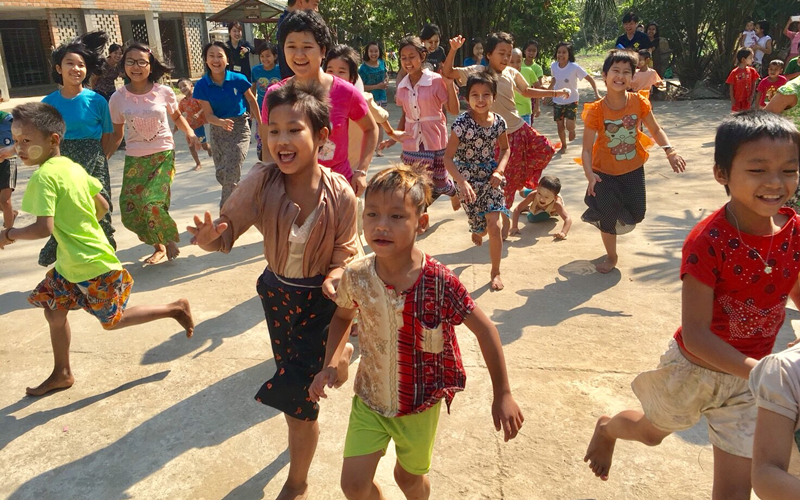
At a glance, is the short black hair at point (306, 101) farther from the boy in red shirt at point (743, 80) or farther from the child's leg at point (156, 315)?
the boy in red shirt at point (743, 80)

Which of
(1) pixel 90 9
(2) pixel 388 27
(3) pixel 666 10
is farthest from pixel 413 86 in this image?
(1) pixel 90 9

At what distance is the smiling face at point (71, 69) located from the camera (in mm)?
4961

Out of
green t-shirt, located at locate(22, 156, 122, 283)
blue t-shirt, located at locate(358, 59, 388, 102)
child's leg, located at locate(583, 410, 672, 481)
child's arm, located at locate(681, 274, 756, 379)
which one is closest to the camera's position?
child's arm, located at locate(681, 274, 756, 379)

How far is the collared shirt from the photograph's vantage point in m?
2.54

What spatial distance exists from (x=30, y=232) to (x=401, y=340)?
2014 millimetres

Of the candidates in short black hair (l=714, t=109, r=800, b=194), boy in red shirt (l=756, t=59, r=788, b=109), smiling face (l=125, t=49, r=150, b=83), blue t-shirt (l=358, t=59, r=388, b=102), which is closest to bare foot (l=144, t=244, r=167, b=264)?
→ smiling face (l=125, t=49, r=150, b=83)

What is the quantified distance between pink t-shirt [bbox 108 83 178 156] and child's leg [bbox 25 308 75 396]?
2308mm

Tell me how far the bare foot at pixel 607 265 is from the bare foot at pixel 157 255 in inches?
139

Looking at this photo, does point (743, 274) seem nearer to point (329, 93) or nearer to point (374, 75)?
point (329, 93)

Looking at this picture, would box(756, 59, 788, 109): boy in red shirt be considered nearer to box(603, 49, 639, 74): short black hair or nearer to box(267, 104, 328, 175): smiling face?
box(603, 49, 639, 74): short black hair

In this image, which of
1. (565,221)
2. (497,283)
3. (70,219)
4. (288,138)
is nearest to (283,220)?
(288,138)

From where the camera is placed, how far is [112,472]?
117 inches

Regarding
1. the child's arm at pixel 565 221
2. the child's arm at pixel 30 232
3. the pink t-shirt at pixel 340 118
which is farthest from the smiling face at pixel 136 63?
the child's arm at pixel 565 221

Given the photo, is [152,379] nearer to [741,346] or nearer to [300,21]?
[300,21]
